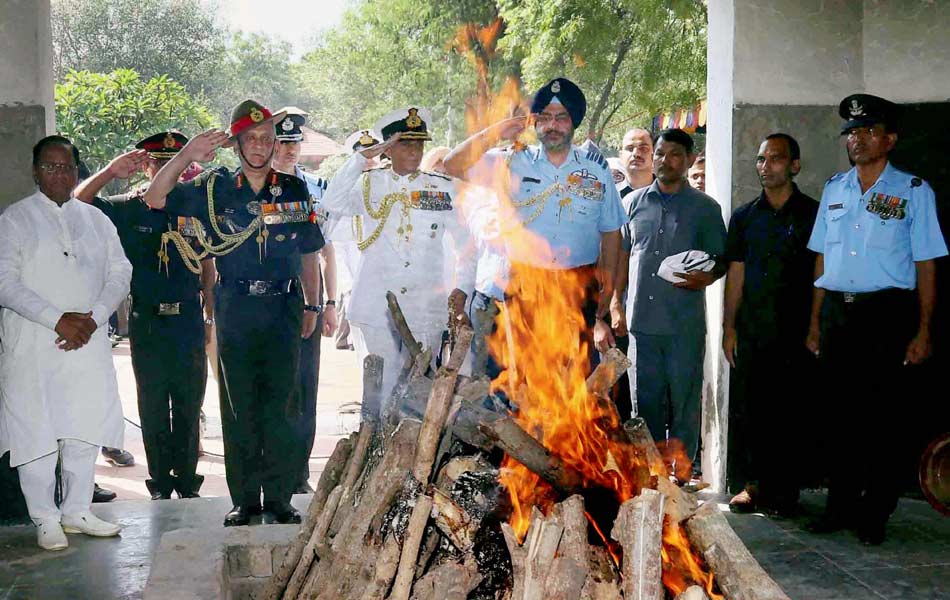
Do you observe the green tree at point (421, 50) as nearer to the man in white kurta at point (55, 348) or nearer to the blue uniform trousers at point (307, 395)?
the blue uniform trousers at point (307, 395)

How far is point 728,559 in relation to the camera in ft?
10.5

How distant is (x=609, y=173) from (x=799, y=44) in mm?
1474

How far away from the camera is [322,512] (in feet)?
12.6

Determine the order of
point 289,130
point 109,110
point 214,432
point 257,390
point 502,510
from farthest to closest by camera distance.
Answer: point 109,110 → point 214,432 → point 289,130 → point 257,390 → point 502,510

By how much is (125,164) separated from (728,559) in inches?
174

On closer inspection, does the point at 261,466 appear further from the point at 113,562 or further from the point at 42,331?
the point at 42,331

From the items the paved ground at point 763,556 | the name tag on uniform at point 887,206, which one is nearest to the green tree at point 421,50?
the name tag on uniform at point 887,206

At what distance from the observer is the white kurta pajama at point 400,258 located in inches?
236

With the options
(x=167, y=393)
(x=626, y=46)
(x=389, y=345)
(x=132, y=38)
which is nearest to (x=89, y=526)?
(x=167, y=393)

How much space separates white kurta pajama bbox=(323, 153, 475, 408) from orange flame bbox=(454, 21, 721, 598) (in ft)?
0.68

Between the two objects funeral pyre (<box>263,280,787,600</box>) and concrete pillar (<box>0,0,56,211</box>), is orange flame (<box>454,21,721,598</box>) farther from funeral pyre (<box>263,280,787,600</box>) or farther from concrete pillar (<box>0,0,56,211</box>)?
concrete pillar (<box>0,0,56,211</box>)

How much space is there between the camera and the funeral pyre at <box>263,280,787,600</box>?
317cm

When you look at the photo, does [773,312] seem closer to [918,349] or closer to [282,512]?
[918,349]

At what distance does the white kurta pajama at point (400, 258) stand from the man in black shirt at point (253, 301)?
0.48m
